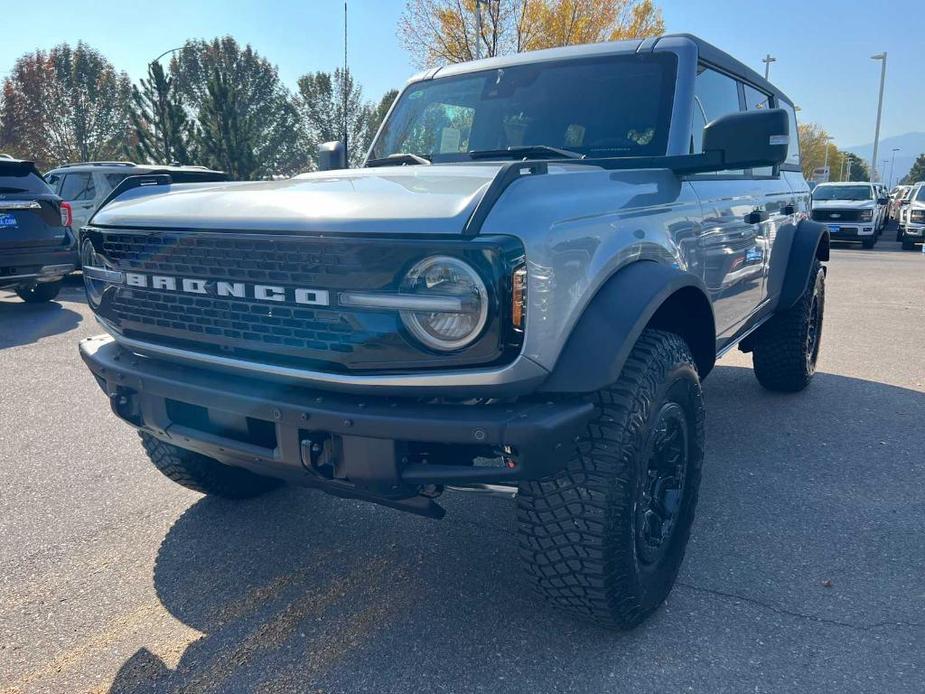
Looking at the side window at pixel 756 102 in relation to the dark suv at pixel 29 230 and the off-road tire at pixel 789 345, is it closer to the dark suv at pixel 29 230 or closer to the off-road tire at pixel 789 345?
the off-road tire at pixel 789 345

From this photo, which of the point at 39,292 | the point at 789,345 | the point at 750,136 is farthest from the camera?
the point at 39,292

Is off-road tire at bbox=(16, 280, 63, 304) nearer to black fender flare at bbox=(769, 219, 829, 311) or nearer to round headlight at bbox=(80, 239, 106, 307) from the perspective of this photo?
round headlight at bbox=(80, 239, 106, 307)

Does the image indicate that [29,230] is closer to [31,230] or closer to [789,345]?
[31,230]

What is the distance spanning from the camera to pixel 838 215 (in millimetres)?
20484

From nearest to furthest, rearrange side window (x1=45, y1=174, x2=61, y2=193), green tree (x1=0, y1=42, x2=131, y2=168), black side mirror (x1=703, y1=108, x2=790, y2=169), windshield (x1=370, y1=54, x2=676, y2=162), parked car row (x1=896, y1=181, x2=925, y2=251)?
black side mirror (x1=703, y1=108, x2=790, y2=169) → windshield (x1=370, y1=54, x2=676, y2=162) → side window (x1=45, y1=174, x2=61, y2=193) → parked car row (x1=896, y1=181, x2=925, y2=251) → green tree (x1=0, y1=42, x2=131, y2=168)

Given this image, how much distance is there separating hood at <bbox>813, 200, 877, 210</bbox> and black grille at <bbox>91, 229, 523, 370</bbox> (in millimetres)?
21378

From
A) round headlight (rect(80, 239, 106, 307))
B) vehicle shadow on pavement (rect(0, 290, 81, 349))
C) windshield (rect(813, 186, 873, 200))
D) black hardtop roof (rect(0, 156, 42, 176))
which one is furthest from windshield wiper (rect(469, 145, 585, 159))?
windshield (rect(813, 186, 873, 200))

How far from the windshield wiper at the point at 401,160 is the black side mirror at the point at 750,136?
125cm

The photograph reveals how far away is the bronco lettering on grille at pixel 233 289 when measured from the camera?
6.66 feet

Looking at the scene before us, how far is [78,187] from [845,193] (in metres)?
19.7

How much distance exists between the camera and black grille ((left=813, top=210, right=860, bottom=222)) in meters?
20.2

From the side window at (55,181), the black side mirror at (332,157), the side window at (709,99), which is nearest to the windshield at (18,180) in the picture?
the side window at (55,181)

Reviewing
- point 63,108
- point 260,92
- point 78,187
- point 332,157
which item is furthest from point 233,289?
point 260,92

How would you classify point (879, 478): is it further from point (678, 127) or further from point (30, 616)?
point (30, 616)
